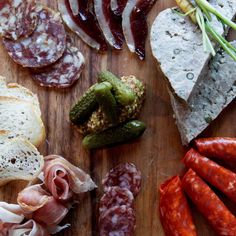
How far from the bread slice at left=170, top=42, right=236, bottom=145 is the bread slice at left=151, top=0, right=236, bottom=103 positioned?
0.08 m

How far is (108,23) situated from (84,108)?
1.61ft

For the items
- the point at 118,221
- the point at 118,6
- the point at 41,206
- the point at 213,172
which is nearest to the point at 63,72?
the point at 118,6

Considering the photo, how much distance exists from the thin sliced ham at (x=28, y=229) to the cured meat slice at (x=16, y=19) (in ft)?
3.17

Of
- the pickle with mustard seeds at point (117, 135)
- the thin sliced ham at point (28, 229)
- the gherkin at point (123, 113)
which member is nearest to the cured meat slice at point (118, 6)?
the gherkin at point (123, 113)

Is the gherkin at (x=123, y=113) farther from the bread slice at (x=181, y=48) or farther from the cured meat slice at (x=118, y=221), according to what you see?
the cured meat slice at (x=118, y=221)

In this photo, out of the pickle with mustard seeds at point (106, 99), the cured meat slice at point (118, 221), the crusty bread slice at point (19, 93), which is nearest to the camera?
the pickle with mustard seeds at point (106, 99)

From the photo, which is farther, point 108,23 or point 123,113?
point 108,23

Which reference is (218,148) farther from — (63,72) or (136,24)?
(63,72)

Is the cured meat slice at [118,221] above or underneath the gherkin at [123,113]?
underneath

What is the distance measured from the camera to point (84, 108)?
3400 millimetres

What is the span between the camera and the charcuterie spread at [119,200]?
3.39m

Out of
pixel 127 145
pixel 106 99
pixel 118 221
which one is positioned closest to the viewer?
pixel 106 99

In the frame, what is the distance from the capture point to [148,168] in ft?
11.4

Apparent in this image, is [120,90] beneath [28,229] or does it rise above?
above
